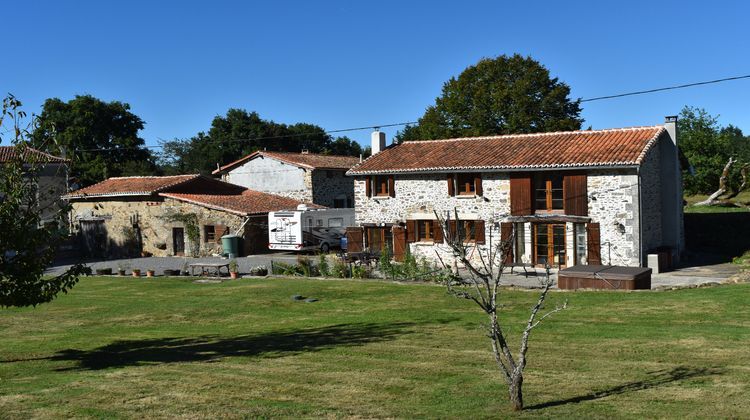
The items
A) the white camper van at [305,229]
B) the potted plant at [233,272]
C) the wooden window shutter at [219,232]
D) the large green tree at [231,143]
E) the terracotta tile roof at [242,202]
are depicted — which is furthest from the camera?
the large green tree at [231,143]

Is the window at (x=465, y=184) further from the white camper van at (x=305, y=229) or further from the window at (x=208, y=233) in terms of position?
the window at (x=208, y=233)

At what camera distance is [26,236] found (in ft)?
38.5

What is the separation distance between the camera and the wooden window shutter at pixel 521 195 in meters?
27.5

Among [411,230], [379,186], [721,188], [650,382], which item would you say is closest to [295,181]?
[379,186]

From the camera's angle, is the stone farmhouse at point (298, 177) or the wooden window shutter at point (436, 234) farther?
the stone farmhouse at point (298, 177)

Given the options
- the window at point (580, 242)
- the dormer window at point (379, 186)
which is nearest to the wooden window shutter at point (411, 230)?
the dormer window at point (379, 186)

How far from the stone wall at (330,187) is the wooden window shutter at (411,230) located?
41.7ft

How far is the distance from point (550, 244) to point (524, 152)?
435 centimetres

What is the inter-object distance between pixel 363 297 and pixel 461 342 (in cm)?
743

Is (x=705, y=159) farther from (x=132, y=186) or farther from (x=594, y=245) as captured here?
(x=132, y=186)

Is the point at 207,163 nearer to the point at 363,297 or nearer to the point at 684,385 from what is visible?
the point at 363,297

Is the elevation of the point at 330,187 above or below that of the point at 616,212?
above

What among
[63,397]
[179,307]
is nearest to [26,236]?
[63,397]

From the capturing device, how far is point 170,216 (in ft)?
125
